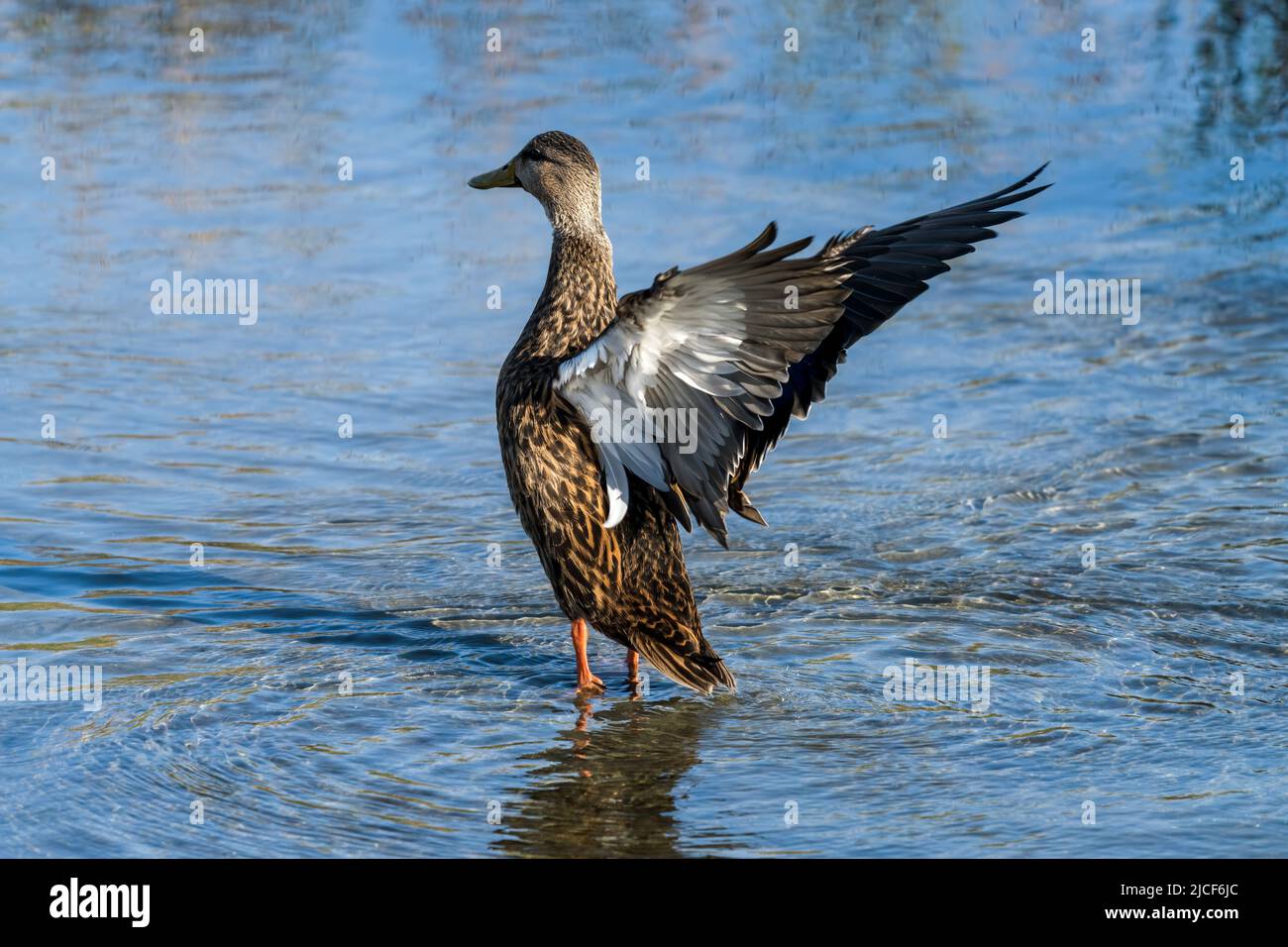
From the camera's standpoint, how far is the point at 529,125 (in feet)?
42.0

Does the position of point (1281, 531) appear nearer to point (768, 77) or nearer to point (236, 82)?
point (768, 77)

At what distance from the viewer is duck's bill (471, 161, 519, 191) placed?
616 cm

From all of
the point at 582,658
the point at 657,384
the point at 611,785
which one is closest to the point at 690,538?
the point at 582,658

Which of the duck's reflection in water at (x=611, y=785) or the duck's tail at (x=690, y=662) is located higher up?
the duck's tail at (x=690, y=662)

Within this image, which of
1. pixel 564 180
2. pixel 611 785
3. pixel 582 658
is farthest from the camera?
pixel 564 180

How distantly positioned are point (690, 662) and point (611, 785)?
603 millimetres

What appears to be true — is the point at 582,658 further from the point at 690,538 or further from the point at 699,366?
the point at 690,538

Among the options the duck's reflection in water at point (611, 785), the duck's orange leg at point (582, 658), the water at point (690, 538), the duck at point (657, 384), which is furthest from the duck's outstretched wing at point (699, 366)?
the water at point (690, 538)

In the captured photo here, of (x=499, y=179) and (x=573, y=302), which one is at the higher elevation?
(x=499, y=179)

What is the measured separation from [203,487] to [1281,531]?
4361mm

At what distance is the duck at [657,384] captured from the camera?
15.5 feet

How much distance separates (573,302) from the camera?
5590 millimetres

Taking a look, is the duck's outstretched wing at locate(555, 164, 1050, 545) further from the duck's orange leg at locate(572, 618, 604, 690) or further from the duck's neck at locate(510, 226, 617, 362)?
the duck's orange leg at locate(572, 618, 604, 690)

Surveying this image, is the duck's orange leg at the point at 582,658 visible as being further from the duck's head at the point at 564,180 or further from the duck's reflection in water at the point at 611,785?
the duck's head at the point at 564,180
